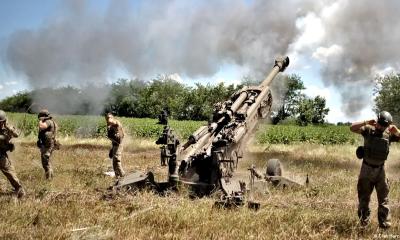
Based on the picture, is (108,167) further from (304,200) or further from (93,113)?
(304,200)

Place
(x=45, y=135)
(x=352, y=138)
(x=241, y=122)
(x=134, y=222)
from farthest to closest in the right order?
(x=352, y=138), (x=45, y=135), (x=241, y=122), (x=134, y=222)

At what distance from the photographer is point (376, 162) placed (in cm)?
765

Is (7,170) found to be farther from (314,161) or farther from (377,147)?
(314,161)

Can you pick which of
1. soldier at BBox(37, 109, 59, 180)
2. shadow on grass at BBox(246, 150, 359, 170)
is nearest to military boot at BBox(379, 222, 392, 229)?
soldier at BBox(37, 109, 59, 180)

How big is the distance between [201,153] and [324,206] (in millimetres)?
2725

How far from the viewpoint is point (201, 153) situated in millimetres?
10570

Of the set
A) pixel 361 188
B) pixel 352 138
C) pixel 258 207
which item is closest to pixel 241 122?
pixel 258 207

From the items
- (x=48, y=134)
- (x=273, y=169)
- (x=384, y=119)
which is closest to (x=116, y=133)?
(x=48, y=134)

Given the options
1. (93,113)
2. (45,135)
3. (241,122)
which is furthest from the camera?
(93,113)

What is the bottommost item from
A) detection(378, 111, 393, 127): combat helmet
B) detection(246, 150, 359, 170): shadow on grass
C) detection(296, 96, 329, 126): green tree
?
detection(246, 150, 359, 170): shadow on grass

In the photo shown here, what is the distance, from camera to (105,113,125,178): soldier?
12.7m

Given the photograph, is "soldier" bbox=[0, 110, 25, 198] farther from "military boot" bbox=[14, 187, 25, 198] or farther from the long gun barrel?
the long gun barrel

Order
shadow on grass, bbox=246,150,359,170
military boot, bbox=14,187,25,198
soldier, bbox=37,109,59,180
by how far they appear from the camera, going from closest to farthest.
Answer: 1. military boot, bbox=14,187,25,198
2. soldier, bbox=37,109,59,180
3. shadow on grass, bbox=246,150,359,170

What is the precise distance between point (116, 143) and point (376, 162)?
7034mm
